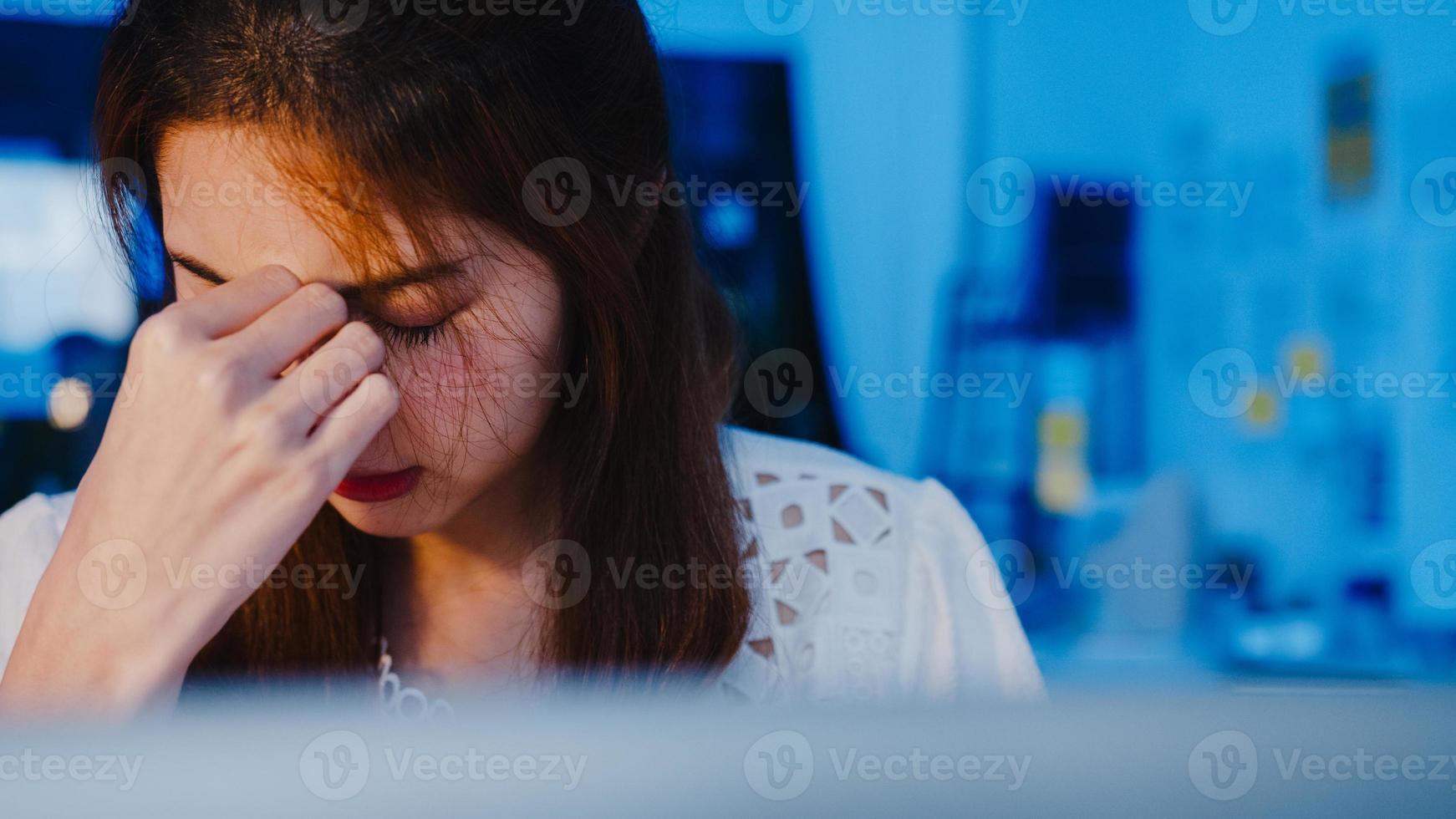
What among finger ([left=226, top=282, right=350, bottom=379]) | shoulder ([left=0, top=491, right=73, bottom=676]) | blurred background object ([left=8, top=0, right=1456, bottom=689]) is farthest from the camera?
blurred background object ([left=8, top=0, right=1456, bottom=689])

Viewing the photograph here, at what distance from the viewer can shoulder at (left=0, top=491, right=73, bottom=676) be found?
1.06m

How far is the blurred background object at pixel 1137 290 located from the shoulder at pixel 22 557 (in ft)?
4.85

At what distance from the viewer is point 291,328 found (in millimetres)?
724

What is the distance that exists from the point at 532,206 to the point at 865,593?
0.56 meters

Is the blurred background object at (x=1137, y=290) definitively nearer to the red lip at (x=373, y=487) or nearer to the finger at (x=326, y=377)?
the red lip at (x=373, y=487)

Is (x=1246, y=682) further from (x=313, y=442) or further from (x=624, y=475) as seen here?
(x=624, y=475)

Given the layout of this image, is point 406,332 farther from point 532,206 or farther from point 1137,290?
point 1137,290

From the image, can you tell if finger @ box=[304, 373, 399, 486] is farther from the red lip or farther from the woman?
the red lip

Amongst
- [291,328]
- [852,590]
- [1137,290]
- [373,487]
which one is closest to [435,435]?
[373,487]

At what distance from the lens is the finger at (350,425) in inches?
29.4

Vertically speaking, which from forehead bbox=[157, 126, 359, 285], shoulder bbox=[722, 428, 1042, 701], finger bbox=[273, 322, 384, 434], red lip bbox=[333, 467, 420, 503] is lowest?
shoulder bbox=[722, 428, 1042, 701]

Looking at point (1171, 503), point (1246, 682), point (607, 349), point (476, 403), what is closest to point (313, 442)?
point (476, 403)

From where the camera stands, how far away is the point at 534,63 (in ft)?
2.80

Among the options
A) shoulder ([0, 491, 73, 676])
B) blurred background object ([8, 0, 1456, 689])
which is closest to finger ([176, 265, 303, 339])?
shoulder ([0, 491, 73, 676])
